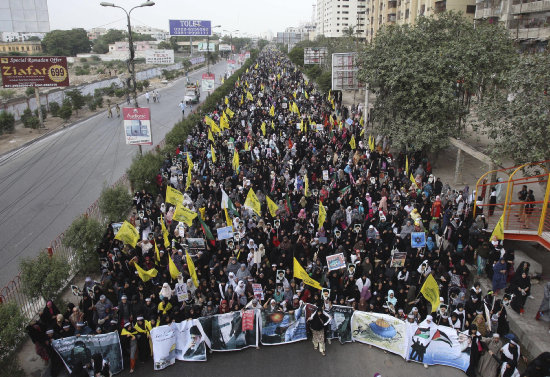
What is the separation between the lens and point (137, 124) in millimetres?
14750

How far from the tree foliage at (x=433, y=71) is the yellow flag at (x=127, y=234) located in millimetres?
12731

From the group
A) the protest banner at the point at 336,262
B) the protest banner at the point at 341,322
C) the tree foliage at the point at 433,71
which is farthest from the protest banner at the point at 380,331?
the tree foliage at the point at 433,71

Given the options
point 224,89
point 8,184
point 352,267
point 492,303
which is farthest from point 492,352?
point 224,89

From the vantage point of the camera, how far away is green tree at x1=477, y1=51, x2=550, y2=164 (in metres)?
11.5

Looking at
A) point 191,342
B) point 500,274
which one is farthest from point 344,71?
point 191,342

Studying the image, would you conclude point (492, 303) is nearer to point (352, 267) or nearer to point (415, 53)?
point (352, 267)

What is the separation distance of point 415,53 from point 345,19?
129m

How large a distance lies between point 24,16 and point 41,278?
25.6 metres

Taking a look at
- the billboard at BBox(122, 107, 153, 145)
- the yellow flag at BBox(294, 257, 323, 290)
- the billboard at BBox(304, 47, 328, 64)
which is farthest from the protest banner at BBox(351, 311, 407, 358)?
the billboard at BBox(304, 47, 328, 64)

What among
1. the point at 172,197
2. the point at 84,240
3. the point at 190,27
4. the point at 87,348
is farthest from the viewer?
the point at 190,27

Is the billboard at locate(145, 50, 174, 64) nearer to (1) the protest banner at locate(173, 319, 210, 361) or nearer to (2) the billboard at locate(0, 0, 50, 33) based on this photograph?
(2) the billboard at locate(0, 0, 50, 33)

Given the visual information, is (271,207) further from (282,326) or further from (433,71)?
(433,71)

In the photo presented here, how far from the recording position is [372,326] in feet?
26.6

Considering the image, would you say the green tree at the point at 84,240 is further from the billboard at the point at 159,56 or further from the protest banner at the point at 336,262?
the billboard at the point at 159,56
